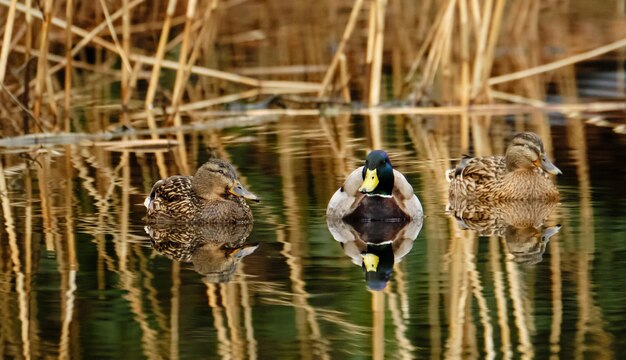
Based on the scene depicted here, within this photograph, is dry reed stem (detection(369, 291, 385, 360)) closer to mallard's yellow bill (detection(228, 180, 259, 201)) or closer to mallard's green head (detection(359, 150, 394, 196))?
mallard's green head (detection(359, 150, 394, 196))

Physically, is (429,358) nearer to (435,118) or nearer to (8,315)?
(8,315)

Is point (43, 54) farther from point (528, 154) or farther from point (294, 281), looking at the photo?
point (294, 281)

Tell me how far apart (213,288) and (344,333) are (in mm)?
1114

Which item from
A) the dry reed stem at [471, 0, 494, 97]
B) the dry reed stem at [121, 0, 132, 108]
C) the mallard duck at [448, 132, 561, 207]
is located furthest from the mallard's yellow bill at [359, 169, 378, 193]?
the dry reed stem at [471, 0, 494, 97]

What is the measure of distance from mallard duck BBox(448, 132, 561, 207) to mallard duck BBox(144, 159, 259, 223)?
150 centimetres

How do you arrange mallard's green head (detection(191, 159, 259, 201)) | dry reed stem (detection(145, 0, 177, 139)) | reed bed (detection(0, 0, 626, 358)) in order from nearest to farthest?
reed bed (detection(0, 0, 626, 358)) → mallard's green head (detection(191, 159, 259, 201)) → dry reed stem (detection(145, 0, 177, 139))

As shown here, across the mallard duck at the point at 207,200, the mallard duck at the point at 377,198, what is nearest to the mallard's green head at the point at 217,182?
the mallard duck at the point at 207,200

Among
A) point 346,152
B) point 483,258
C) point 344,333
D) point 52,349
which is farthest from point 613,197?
point 52,349

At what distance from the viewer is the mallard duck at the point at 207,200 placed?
31.1 feet

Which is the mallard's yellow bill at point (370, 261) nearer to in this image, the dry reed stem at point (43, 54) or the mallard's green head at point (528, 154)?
the mallard's green head at point (528, 154)

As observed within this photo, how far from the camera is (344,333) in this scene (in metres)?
6.56

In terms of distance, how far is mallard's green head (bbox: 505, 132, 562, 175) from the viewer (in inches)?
408

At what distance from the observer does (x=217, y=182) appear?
377 inches

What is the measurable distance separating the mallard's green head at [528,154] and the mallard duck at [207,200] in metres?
1.94
